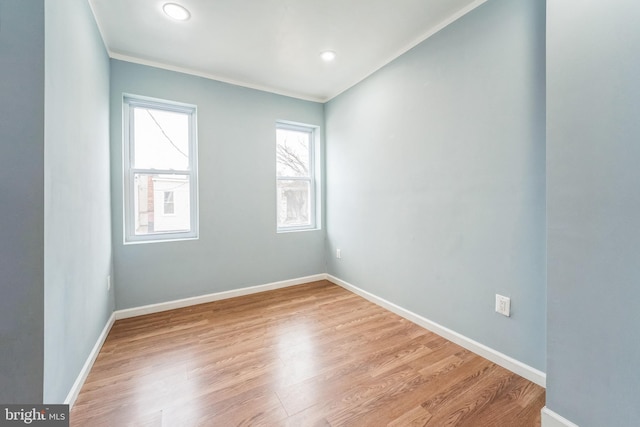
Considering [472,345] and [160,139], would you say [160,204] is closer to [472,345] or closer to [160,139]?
[160,139]

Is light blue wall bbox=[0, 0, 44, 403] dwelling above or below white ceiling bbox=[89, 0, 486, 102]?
below

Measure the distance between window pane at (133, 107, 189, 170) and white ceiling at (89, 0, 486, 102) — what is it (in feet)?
1.64

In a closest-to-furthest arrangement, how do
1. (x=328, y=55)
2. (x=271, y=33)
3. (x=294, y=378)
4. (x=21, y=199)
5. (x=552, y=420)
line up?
(x=21, y=199) → (x=552, y=420) → (x=294, y=378) → (x=271, y=33) → (x=328, y=55)

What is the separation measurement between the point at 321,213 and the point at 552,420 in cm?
283

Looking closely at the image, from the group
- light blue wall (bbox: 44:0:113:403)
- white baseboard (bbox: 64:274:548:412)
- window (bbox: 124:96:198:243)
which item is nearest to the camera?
light blue wall (bbox: 44:0:113:403)

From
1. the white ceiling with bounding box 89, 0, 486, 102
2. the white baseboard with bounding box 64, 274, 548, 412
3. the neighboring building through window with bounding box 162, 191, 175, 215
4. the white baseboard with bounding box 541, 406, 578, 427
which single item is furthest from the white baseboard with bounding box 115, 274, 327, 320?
the white baseboard with bounding box 541, 406, 578, 427

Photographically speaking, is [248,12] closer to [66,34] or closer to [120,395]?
[66,34]

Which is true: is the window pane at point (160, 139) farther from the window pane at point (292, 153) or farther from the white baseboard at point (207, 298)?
the white baseboard at point (207, 298)

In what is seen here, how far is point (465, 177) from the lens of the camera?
1.92 metres

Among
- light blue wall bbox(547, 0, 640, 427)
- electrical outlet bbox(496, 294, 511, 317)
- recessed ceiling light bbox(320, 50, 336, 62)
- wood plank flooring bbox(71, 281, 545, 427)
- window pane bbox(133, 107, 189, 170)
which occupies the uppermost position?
recessed ceiling light bbox(320, 50, 336, 62)

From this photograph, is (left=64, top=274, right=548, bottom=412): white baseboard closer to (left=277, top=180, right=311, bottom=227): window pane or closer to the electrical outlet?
the electrical outlet

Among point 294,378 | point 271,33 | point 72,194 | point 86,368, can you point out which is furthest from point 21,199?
point 271,33

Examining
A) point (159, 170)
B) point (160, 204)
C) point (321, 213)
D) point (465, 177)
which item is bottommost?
point (321, 213)

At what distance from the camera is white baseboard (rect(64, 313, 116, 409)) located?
1.37m
